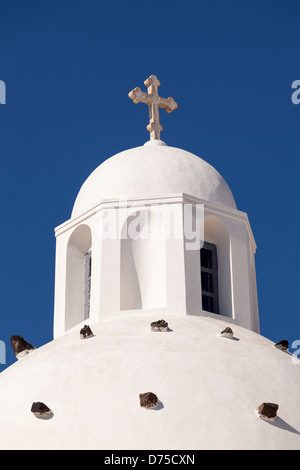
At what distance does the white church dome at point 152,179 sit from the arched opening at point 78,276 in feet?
1.47

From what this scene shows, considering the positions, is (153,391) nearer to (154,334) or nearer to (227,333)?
(154,334)

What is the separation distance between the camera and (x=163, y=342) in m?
15.4

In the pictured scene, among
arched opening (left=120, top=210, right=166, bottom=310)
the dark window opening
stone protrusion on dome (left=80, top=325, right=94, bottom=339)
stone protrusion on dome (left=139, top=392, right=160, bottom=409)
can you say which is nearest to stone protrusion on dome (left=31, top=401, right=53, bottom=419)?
stone protrusion on dome (left=139, top=392, right=160, bottom=409)

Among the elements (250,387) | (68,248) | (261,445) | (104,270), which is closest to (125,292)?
(104,270)

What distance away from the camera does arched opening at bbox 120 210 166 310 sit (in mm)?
17688

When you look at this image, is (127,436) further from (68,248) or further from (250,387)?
(68,248)

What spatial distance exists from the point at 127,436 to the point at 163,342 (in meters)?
2.31

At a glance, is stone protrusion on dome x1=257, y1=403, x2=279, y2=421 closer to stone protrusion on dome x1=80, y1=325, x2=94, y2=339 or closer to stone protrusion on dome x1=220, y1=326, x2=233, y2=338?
stone protrusion on dome x1=220, y1=326, x2=233, y2=338

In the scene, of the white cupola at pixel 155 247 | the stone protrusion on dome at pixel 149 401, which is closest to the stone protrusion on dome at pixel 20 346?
the white cupola at pixel 155 247

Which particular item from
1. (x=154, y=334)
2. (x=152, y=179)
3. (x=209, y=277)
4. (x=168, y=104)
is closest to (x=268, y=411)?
(x=154, y=334)

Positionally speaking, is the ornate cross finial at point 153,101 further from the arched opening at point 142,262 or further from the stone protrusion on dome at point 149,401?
the stone protrusion on dome at point 149,401

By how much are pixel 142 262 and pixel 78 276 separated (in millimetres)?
1473
